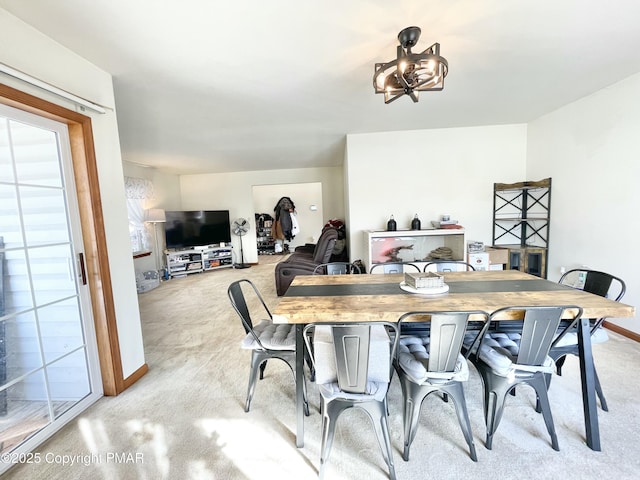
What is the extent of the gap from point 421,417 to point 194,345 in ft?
7.26

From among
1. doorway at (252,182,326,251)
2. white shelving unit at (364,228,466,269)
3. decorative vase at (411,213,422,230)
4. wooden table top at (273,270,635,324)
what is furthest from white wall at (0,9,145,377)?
doorway at (252,182,326,251)

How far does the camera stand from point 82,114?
1815mm

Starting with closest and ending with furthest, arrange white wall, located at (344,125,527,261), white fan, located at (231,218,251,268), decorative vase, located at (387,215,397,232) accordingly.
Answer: decorative vase, located at (387,215,397,232), white wall, located at (344,125,527,261), white fan, located at (231,218,251,268)

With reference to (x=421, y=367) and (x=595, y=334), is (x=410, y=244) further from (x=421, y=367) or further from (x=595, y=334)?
Result: (x=421, y=367)

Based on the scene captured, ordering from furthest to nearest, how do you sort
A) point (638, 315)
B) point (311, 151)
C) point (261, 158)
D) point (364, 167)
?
point (261, 158) < point (311, 151) < point (364, 167) < point (638, 315)

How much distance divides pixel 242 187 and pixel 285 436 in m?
5.85

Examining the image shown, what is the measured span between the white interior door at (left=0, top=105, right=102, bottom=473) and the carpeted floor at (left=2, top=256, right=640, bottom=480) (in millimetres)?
203

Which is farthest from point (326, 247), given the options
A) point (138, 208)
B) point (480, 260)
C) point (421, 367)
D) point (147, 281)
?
point (138, 208)

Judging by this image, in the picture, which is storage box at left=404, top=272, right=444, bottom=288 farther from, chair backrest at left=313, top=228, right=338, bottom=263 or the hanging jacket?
the hanging jacket

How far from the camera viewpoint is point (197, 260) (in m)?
6.29

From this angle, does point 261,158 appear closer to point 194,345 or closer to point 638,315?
point 194,345

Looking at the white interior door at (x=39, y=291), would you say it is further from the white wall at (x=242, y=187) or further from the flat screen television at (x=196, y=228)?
the white wall at (x=242, y=187)

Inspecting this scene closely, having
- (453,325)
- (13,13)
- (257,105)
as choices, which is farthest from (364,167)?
(13,13)

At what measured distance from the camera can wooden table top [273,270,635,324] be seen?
1421 mm
